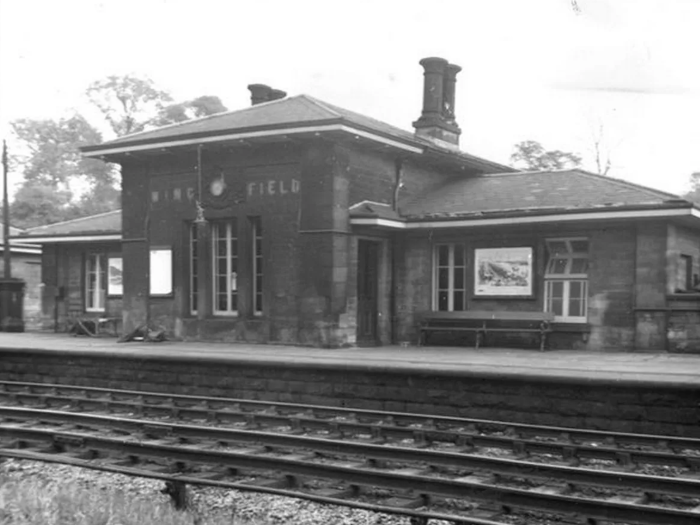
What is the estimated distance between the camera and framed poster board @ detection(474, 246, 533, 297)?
17453mm

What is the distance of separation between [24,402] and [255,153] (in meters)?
7.48

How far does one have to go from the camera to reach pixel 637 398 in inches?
398

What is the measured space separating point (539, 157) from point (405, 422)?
39.8 m

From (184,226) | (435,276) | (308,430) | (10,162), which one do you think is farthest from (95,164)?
(308,430)

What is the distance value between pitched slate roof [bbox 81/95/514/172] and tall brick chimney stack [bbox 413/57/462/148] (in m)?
1.98

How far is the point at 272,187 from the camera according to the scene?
17984 millimetres

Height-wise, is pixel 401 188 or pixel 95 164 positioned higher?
pixel 95 164

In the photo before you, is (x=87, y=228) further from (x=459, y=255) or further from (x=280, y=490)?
(x=280, y=490)

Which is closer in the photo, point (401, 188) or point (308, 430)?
point (308, 430)

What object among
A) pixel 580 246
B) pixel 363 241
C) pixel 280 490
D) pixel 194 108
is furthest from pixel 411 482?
pixel 194 108

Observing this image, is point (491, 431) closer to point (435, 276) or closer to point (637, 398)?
point (637, 398)

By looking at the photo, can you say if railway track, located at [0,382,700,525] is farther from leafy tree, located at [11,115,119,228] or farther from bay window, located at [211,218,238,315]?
leafy tree, located at [11,115,119,228]

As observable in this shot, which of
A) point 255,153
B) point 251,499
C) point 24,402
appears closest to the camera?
point 251,499

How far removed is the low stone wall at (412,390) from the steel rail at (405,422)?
51cm
